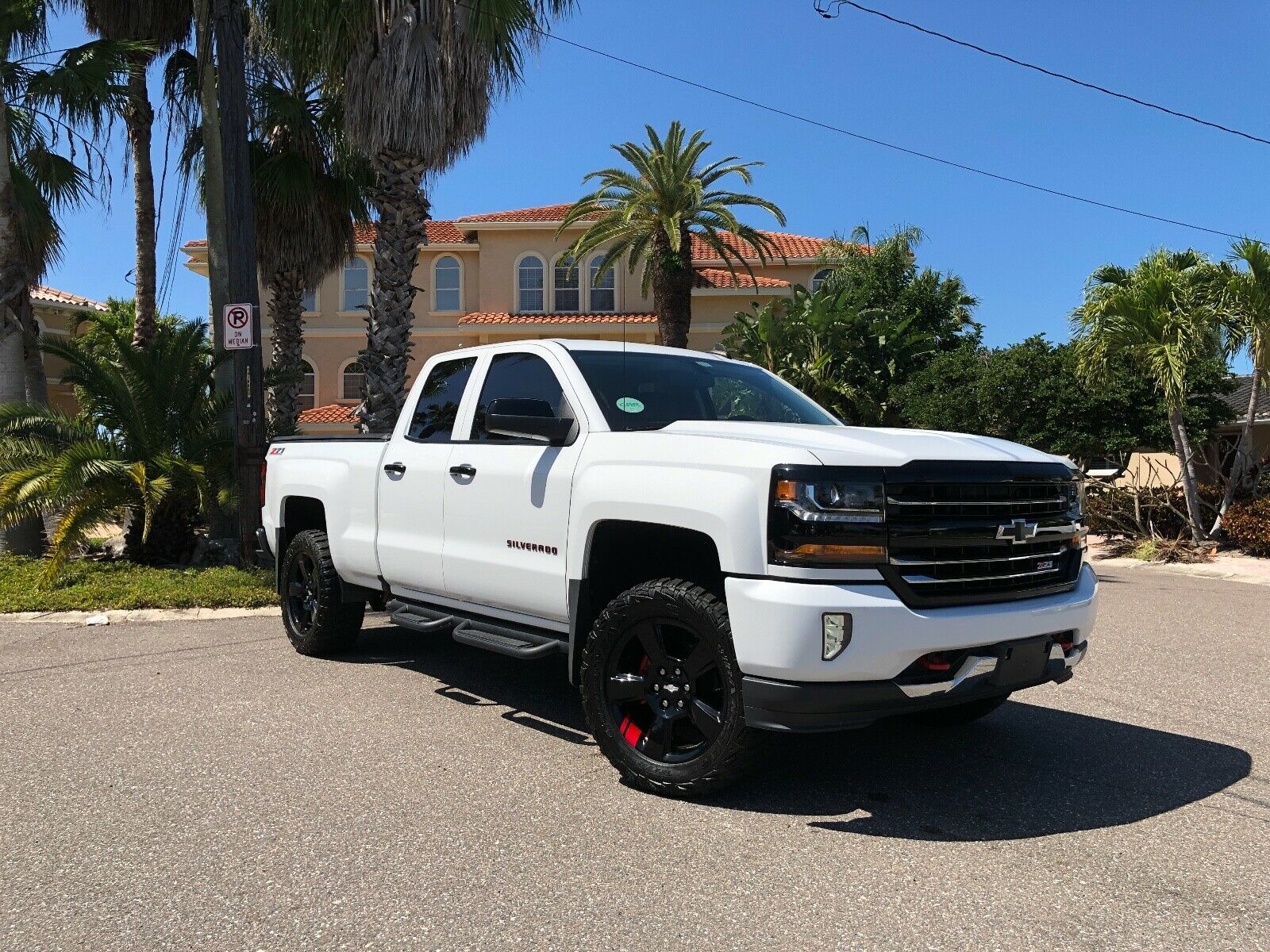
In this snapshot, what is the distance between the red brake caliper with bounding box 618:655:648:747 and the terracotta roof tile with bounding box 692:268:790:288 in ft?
89.2

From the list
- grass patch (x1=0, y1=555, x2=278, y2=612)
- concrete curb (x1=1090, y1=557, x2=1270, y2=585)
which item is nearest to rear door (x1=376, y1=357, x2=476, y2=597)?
grass patch (x1=0, y1=555, x2=278, y2=612)

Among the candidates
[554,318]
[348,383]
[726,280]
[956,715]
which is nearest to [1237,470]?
[956,715]

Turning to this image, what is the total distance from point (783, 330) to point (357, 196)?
28.4ft

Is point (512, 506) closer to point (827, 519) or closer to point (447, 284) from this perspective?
point (827, 519)

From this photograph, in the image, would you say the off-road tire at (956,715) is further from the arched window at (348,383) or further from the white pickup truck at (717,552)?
the arched window at (348,383)

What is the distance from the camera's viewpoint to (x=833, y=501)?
4.18 meters

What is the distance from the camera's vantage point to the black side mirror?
504cm

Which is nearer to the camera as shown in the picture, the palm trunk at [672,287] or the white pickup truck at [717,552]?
the white pickup truck at [717,552]

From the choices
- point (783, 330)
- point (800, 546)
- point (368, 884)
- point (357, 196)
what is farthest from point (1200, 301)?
point (368, 884)

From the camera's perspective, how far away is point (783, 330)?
71.7 feet

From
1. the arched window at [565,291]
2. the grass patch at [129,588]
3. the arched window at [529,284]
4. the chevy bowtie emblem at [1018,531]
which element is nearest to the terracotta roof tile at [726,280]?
the arched window at [565,291]

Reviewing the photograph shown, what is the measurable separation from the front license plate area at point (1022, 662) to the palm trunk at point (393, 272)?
1036 centimetres

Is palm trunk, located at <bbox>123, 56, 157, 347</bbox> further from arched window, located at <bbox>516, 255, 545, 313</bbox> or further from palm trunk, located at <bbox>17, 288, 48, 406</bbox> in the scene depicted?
arched window, located at <bbox>516, 255, 545, 313</bbox>

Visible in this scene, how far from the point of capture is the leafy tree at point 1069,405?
1770cm
